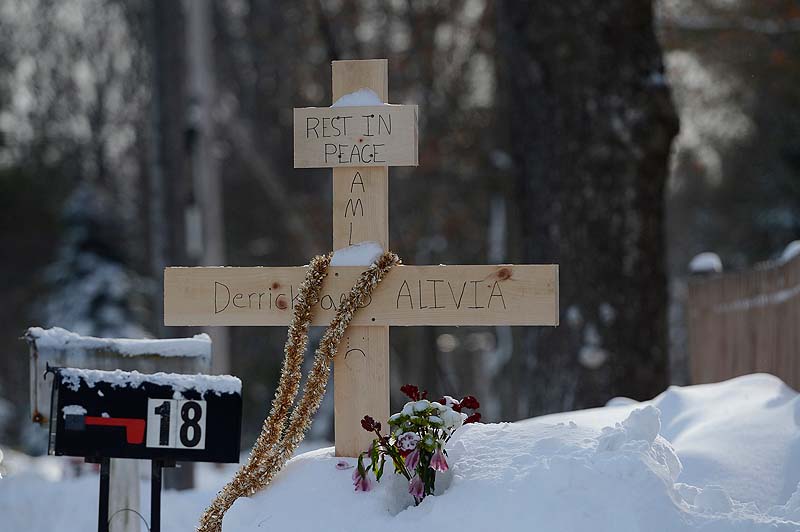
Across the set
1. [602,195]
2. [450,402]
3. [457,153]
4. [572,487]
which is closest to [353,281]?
[450,402]

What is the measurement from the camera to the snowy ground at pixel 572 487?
3.24 metres

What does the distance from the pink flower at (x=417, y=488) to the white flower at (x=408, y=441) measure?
10 centimetres

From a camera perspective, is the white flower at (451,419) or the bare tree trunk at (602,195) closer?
the white flower at (451,419)

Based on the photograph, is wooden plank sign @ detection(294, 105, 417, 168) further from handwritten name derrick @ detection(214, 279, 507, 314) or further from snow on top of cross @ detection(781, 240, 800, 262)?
snow on top of cross @ detection(781, 240, 800, 262)

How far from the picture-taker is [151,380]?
3680mm

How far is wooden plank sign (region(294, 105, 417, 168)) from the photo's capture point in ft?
13.0

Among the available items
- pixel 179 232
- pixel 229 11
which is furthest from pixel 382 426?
pixel 229 11

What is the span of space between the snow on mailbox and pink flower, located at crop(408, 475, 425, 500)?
62cm

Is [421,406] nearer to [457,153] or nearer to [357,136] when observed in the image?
[357,136]

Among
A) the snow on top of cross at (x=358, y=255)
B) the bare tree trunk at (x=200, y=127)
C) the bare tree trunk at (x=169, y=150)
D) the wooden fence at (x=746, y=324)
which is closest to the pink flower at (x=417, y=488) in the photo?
the snow on top of cross at (x=358, y=255)

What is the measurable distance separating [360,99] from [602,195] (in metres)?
3.49

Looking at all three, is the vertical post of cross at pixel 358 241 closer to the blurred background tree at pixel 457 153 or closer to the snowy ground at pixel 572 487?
the snowy ground at pixel 572 487

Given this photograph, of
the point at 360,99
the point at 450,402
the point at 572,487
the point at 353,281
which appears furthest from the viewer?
the point at 360,99

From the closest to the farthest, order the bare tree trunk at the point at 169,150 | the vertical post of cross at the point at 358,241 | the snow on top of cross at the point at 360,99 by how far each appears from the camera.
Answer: the vertical post of cross at the point at 358,241
the snow on top of cross at the point at 360,99
the bare tree trunk at the point at 169,150
